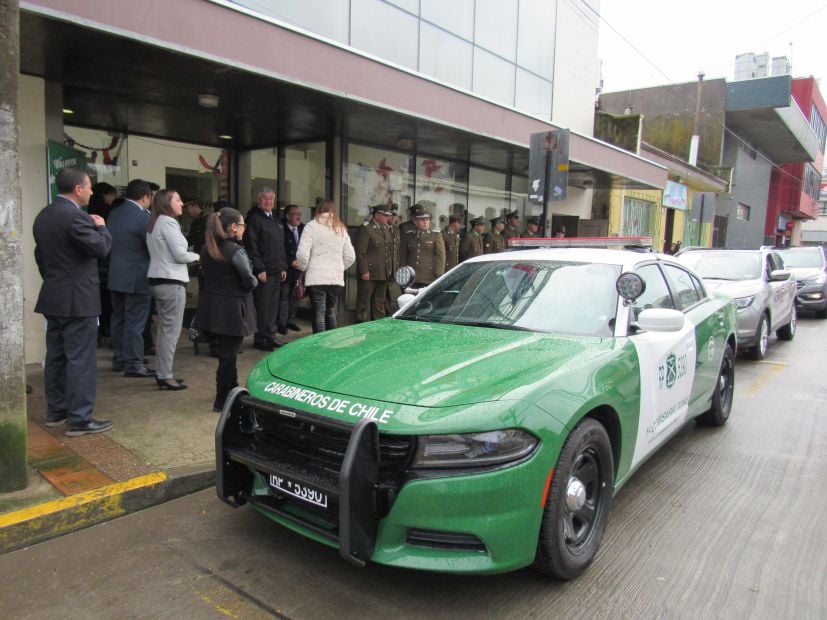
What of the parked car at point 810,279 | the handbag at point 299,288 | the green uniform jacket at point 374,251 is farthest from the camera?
the parked car at point 810,279

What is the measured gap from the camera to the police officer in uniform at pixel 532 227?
1366 centimetres

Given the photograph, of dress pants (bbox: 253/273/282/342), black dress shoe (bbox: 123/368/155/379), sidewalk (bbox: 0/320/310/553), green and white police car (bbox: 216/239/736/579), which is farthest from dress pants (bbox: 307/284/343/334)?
green and white police car (bbox: 216/239/736/579)

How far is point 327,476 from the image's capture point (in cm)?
267

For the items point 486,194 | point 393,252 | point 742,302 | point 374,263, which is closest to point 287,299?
point 374,263

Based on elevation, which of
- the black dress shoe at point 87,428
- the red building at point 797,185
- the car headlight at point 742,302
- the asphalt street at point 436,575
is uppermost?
the red building at point 797,185

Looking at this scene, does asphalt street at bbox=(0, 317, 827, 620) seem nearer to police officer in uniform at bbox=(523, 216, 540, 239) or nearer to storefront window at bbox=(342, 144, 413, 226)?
storefront window at bbox=(342, 144, 413, 226)

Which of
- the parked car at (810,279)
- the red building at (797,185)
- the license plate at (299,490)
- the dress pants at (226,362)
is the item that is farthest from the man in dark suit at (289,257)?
the red building at (797,185)

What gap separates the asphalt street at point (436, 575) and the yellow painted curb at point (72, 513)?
0.08m

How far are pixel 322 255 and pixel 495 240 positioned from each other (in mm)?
5674

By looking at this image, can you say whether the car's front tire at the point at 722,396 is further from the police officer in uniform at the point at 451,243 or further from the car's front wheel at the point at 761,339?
the police officer in uniform at the point at 451,243

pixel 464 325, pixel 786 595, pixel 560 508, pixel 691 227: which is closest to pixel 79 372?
pixel 464 325

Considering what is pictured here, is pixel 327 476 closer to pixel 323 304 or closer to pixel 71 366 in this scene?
pixel 71 366

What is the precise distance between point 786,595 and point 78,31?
6.28 metres

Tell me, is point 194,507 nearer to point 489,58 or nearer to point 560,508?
point 560,508
